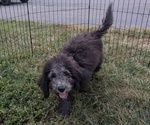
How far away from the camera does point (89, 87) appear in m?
3.57

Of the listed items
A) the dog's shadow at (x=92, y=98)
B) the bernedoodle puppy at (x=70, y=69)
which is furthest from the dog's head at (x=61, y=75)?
the dog's shadow at (x=92, y=98)

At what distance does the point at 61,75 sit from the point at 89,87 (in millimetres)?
966

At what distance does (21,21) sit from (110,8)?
3.25 m

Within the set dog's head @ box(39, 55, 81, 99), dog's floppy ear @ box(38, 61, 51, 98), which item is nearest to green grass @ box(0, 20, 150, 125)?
dog's floppy ear @ box(38, 61, 51, 98)

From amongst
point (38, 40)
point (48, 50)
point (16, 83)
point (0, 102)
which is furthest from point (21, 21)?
point (0, 102)

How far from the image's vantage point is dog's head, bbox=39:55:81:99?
2.69 metres

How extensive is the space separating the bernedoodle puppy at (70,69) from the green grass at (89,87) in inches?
11.2

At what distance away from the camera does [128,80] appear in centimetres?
367

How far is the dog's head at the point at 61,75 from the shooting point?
2.69 meters

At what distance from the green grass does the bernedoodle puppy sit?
285mm

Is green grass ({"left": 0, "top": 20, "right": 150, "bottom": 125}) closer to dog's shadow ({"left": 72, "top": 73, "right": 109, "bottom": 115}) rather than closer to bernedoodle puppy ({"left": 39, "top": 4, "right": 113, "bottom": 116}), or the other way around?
dog's shadow ({"left": 72, "top": 73, "right": 109, "bottom": 115})

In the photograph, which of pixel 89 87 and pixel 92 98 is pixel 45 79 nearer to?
pixel 92 98

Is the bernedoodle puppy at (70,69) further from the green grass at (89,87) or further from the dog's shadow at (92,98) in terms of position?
the green grass at (89,87)

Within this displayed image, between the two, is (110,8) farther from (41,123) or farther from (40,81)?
(41,123)
